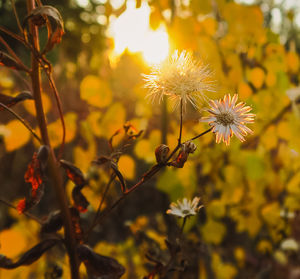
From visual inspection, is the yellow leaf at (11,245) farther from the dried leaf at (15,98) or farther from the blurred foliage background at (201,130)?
the dried leaf at (15,98)

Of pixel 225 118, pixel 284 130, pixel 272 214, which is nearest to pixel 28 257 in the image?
pixel 225 118

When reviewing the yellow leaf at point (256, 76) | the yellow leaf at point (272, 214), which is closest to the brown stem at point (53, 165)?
the yellow leaf at point (256, 76)

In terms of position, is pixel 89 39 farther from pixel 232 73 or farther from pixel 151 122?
pixel 232 73

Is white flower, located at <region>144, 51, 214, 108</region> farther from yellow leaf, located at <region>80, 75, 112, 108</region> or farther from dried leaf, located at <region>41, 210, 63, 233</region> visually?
yellow leaf, located at <region>80, 75, 112, 108</region>

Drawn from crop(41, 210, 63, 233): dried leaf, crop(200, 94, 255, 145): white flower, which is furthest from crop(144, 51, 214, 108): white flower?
crop(41, 210, 63, 233): dried leaf

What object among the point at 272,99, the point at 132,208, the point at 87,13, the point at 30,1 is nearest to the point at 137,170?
the point at 132,208

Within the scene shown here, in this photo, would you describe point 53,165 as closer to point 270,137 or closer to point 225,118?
point 225,118
